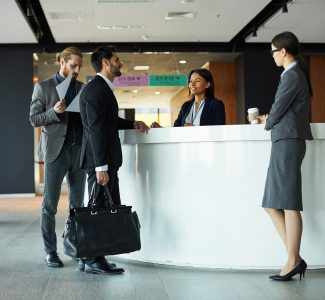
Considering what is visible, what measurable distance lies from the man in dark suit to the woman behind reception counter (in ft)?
3.02

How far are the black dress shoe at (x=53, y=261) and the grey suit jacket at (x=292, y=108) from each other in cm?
174

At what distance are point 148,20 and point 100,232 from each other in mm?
6889

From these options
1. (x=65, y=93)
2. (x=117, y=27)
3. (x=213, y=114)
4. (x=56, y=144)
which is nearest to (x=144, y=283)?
(x=56, y=144)

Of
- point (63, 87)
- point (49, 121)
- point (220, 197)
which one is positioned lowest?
point (220, 197)

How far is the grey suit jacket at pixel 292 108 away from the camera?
3.34 meters

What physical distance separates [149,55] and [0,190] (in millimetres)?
4238

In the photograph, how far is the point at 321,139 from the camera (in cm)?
372

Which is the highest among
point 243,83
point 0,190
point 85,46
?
point 85,46

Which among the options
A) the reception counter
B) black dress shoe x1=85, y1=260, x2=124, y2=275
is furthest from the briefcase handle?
the reception counter

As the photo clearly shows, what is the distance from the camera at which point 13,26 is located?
1014 centimetres

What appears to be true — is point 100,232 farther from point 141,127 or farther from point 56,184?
point 141,127

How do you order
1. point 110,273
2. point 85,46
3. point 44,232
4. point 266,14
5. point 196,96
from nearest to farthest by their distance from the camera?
point 110,273 < point 44,232 < point 196,96 < point 266,14 < point 85,46

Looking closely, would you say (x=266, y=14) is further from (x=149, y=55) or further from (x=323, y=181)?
(x=323, y=181)

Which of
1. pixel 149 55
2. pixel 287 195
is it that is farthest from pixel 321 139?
pixel 149 55
